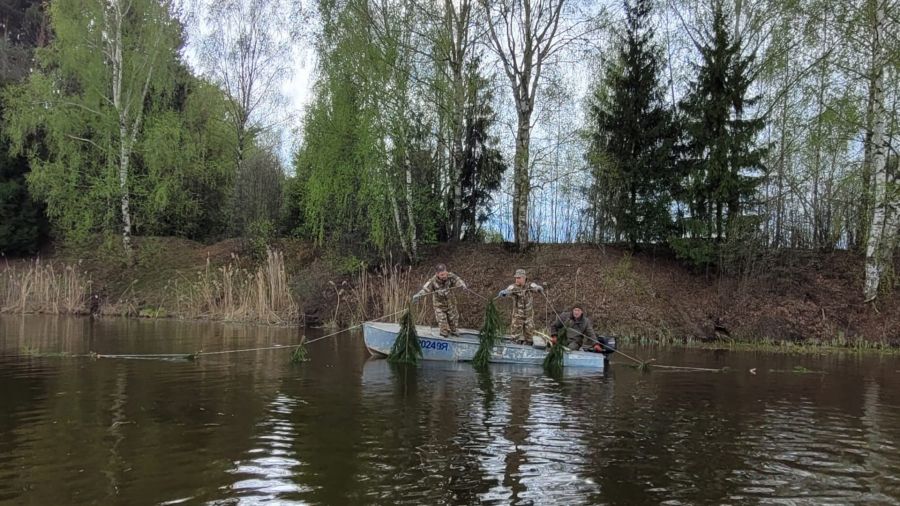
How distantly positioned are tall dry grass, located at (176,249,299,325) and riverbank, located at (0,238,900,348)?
0.15 ft

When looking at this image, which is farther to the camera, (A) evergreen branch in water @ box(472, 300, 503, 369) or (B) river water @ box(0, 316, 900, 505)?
(A) evergreen branch in water @ box(472, 300, 503, 369)

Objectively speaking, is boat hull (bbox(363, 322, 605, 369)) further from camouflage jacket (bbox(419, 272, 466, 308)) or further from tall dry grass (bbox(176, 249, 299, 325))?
tall dry grass (bbox(176, 249, 299, 325))

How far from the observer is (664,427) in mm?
7906

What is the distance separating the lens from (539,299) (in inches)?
783

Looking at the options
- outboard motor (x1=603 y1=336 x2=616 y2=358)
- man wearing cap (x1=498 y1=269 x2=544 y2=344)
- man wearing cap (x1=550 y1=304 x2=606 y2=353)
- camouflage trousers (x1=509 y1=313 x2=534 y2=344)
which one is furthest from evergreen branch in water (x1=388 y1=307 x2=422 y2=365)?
outboard motor (x1=603 y1=336 x2=616 y2=358)

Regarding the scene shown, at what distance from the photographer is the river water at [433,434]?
18.0 ft

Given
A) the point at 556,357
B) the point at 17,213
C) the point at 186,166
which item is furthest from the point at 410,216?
the point at 17,213

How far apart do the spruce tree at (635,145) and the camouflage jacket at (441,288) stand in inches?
351

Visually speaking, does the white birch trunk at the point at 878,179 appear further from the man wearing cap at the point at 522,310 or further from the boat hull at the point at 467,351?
the man wearing cap at the point at 522,310

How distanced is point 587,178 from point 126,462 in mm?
18305

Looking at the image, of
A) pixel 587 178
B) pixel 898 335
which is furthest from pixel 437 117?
pixel 898 335

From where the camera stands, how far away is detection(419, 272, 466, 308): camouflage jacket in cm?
1348

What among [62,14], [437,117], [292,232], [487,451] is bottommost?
[487,451]

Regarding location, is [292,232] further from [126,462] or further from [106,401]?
[126,462]
